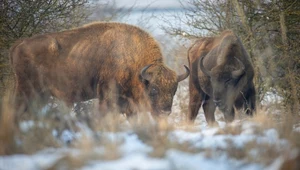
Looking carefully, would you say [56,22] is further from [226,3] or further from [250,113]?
[250,113]

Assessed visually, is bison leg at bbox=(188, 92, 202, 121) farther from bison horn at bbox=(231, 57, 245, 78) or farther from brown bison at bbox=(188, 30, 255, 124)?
bison horn at bbox=(231, 57, 245, 78)

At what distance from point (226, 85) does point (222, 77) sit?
196mm

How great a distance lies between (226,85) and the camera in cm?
966

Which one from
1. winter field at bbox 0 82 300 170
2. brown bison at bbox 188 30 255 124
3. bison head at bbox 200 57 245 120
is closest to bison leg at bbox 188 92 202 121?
brown bison at bbox 188 30 255 124

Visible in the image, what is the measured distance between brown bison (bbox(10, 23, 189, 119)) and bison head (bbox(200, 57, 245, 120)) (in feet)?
2.42

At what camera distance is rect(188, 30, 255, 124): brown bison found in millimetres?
9609

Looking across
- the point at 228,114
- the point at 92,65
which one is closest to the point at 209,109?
the point at 228,114

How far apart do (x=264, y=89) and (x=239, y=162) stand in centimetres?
937

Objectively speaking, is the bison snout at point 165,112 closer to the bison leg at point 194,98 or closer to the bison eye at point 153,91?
the bison eye at point 153,91

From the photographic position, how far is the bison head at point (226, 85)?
9.54 metres

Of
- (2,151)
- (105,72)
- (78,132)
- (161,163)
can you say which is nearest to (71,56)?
(105,72)

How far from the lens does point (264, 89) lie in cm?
1305

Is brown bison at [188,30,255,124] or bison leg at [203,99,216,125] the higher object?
brown bison at [188,30,255,124]

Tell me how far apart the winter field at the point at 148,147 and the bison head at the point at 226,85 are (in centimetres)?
399
